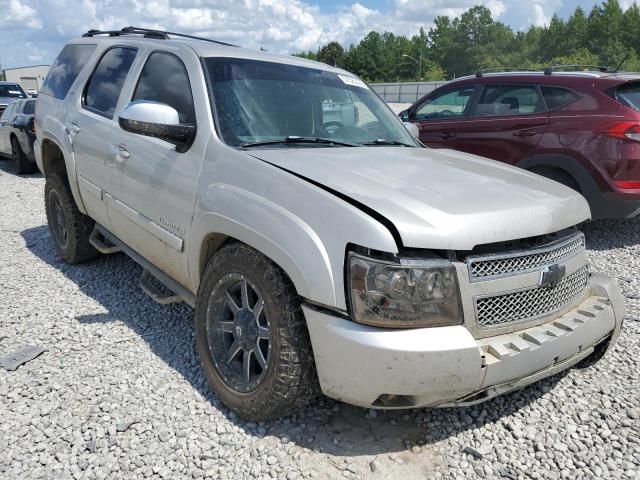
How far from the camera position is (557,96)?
5984 millimetres

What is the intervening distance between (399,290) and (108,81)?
316 cm

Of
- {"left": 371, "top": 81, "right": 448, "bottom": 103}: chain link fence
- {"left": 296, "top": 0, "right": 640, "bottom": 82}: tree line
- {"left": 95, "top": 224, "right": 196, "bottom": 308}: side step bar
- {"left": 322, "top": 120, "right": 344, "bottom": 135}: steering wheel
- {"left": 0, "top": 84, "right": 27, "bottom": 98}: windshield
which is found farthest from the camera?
{"left": 296, "top": 0, "right": 640, "bottom": 82}: tree line

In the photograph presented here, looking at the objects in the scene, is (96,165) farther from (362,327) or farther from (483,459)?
(483,459)

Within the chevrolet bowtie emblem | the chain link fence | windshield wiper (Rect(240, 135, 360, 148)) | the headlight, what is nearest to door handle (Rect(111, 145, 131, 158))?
windshield wiper (Rect(240, 135, 360, 148))

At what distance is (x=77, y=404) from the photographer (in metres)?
2.87

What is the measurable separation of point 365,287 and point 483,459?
3.52ft

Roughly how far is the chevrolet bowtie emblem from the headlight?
528 mm

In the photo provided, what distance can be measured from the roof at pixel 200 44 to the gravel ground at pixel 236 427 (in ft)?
6.06

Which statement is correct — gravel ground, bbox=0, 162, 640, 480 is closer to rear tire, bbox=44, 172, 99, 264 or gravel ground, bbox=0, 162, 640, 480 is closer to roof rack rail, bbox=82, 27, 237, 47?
rear tire, bbox=44, 172, 99, 264

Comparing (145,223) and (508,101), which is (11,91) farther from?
Answer: (145,223)

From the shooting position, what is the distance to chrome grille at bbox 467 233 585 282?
226 cm

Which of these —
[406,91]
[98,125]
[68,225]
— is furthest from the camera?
[406,91]

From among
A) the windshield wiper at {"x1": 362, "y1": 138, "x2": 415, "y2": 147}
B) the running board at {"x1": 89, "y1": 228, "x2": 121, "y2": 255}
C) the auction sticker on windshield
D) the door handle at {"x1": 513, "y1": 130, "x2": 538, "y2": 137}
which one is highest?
the auction sticker on windshield

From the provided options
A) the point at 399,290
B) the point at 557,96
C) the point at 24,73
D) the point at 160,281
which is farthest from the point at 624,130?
the point at 24,73
